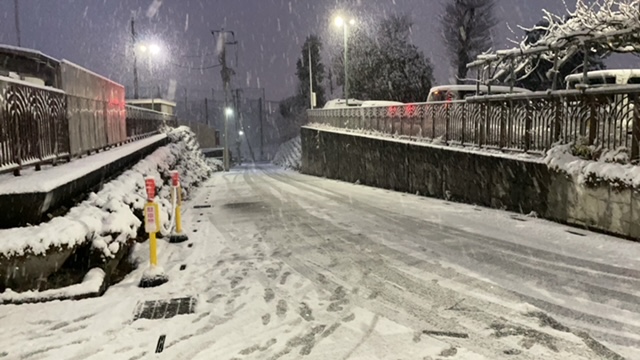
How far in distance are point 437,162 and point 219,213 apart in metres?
6.75

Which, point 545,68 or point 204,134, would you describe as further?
point 204,134

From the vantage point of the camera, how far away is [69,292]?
20.7 ft

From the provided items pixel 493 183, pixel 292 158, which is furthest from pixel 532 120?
pixel 292 158

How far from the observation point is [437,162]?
1564cm

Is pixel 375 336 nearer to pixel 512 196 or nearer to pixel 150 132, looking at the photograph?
pixel 512 196

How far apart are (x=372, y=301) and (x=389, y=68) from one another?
151ft

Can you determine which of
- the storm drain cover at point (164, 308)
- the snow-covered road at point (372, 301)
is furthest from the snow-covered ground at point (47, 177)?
the storm drain cover at point (164, 308)

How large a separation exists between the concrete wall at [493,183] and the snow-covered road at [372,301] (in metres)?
0.45

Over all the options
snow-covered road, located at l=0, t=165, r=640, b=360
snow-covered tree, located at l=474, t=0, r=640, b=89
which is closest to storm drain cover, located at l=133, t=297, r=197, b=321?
snow-covered road, located at l=0, t=165, r=640, b=360

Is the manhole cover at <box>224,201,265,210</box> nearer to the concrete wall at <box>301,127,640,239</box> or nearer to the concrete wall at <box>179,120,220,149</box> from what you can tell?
the concrete wall at <box>301,127,640,239</box>

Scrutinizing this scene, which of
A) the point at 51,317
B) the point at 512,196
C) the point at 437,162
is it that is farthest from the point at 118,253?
the point at 437,162

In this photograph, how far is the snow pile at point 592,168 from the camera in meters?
8.89

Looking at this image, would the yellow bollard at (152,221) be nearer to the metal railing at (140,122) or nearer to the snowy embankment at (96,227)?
the snowy embankment at (96,227)

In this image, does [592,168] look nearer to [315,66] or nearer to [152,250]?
[152,250]
